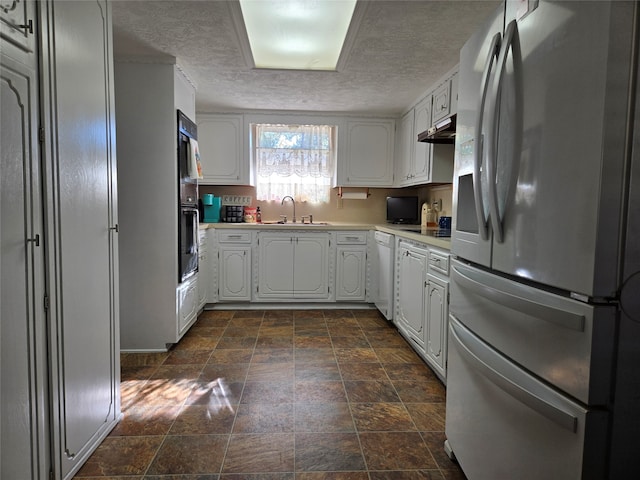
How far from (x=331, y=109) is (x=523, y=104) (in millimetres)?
3239

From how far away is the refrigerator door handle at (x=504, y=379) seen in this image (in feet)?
2.96

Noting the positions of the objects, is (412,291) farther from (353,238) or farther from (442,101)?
(442,101)

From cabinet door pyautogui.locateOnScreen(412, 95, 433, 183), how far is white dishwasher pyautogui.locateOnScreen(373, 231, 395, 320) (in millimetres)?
647

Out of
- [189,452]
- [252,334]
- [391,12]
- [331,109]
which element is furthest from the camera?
[331,109]

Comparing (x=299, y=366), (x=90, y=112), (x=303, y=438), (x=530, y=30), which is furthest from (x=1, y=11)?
(x=299, y=366)

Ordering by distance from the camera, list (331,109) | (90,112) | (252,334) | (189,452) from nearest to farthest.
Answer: (90,112), (189,452), (252,334), (331,109)

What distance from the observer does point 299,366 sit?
2.60 m

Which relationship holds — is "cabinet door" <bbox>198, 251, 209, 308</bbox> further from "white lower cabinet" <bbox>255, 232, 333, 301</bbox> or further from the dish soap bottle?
Result: the dish soap bottle

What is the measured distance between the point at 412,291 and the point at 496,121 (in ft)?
6.03

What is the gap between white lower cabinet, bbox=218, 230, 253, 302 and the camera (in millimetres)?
3945

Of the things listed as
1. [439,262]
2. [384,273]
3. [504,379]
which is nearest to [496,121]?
[504,379]

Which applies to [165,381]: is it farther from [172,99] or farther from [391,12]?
[391,12]

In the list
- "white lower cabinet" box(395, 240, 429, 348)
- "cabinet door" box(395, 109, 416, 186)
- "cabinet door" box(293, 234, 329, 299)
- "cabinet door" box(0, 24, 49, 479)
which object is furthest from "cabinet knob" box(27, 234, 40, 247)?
"cabinet door" box(395, 109, 416, 186)

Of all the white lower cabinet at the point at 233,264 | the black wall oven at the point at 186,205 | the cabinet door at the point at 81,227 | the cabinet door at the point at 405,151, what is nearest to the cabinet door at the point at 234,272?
the white lower cabinet at the point at 233,264
